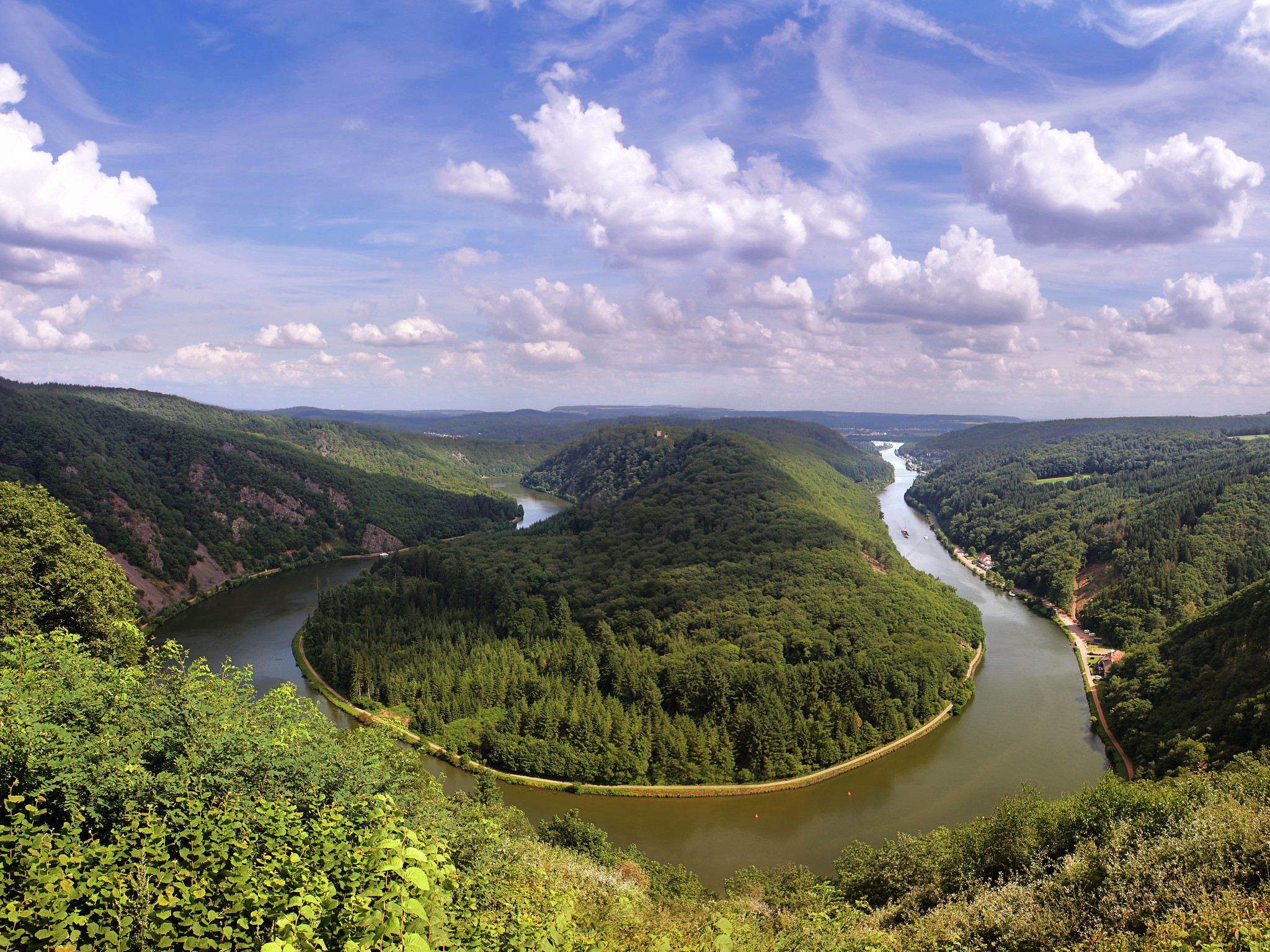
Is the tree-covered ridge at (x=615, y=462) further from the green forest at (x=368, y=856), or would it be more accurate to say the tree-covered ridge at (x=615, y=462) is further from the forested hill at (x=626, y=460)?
the green forest at (x=368, y=856)

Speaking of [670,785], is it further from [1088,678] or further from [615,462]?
[615,462]

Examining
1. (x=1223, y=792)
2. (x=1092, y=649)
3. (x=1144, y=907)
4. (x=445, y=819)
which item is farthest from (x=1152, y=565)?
(x=445, y=819)

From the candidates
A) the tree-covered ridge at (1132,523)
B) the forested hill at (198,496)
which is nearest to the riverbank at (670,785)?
the tree-covered ridge at (1132,523)

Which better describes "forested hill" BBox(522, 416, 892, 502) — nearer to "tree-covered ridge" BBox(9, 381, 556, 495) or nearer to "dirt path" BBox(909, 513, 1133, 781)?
"tree-covered ridge" BBox(9, 381, 556, 495)

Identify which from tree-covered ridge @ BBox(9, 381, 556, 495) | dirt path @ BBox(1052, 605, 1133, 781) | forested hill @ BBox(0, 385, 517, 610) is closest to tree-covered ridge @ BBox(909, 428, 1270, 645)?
dirt path @ BBox(1052, 605, 1133, 781)

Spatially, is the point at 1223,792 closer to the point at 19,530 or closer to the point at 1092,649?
the point at 19,530

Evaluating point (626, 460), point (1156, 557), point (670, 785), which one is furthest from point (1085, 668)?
point (626, 460)
